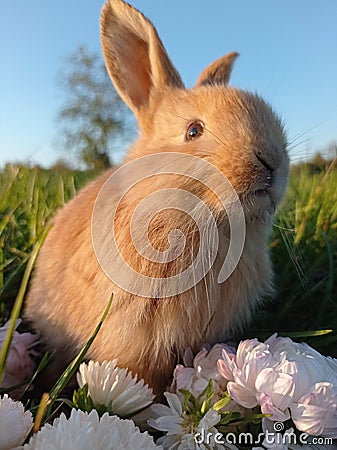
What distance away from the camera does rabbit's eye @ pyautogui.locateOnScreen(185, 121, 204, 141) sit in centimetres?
166

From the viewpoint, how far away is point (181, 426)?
→ 1.26 m

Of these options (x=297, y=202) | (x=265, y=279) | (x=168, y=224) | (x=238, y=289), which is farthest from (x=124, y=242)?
(x=297, y=202)

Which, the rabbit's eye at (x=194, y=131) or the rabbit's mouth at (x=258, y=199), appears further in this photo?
the rabbit's eye at (x=194, y=131)

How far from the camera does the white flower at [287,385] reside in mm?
1219

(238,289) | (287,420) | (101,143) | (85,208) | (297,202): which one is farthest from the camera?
(101,143)

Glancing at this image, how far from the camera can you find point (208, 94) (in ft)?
5.69

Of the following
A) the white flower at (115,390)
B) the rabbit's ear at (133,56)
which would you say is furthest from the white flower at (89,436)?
the rabbit's ear at (133,56)

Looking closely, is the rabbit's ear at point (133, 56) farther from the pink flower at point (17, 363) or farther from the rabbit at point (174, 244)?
the pink flower at point (17, 363)

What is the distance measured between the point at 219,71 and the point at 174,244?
110cm

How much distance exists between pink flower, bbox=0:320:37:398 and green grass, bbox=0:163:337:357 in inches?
9.9

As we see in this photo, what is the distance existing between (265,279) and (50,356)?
0.75 m

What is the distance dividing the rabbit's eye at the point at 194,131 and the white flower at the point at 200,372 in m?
0.67

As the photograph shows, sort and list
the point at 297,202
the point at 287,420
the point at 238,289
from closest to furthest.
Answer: the point at 287,420
the point at 238,289
the point at 297,202

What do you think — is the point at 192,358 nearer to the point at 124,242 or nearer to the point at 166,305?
the point at 166,305
